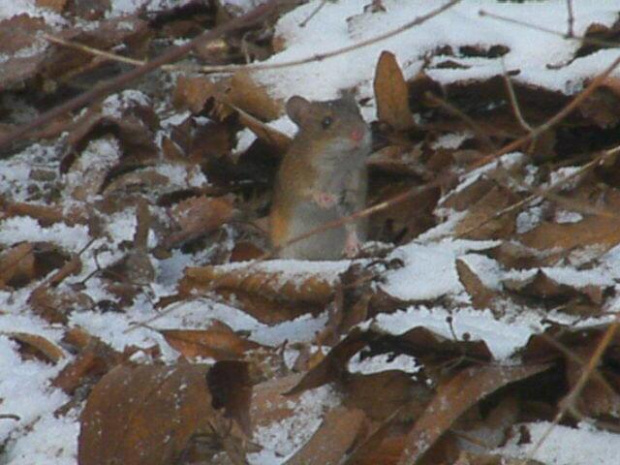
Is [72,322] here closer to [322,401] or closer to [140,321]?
[140,321]

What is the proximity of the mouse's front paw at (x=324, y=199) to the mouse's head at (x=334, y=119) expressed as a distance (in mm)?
255

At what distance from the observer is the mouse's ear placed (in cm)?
514

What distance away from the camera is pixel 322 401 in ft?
Answer: 10.7

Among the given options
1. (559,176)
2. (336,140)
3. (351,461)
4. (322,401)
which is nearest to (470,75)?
(559,176)

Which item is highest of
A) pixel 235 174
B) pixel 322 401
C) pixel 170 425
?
pixel 170 425

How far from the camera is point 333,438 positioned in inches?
117

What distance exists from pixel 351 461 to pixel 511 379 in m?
0.39

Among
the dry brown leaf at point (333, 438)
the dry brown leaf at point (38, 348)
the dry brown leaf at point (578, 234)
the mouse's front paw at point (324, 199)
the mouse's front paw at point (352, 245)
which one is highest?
the dry brown leaf at point (333, 438)

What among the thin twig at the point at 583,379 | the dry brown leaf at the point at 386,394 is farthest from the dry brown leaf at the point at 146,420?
the thin twig at the point at 583,379

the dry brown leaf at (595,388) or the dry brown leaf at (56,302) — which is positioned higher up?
the dry brown leaf at (595,388)

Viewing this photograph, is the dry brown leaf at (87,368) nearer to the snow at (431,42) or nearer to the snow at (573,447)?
the snow at (573,447)

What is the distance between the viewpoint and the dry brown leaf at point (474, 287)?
3738mm

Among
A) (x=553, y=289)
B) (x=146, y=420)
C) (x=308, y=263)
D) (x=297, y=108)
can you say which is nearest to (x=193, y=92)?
(x=297, y=108)

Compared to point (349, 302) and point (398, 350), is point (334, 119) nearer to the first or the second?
point (349, 302)
